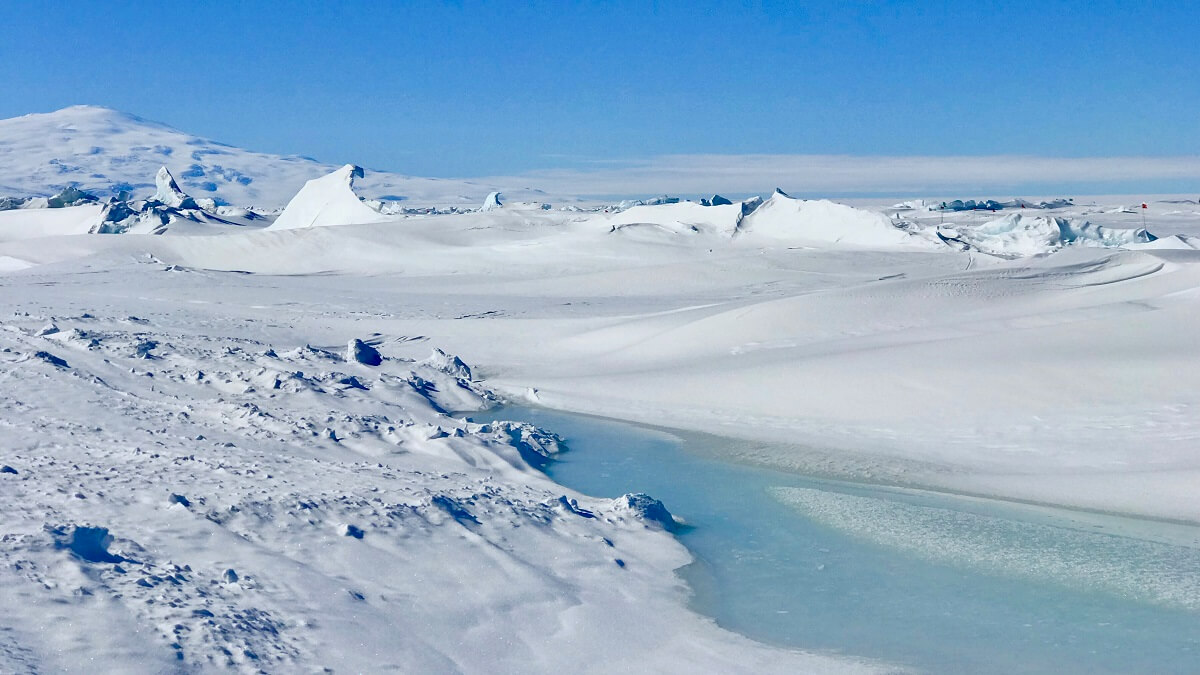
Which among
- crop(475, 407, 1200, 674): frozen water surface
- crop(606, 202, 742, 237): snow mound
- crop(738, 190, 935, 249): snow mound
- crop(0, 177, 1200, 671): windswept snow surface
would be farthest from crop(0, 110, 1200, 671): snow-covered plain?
crop(606, 202, 742, 237): snow mound

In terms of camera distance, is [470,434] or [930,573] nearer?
[930,573]

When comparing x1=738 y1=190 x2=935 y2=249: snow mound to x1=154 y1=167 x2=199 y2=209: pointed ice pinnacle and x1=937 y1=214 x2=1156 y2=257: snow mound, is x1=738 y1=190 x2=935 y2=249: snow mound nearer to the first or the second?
x1=937 y1=214 x2=1156 y2=257: snow mound

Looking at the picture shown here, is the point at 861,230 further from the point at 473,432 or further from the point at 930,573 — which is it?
the point at 930,573

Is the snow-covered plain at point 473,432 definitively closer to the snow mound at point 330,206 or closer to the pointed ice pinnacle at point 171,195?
the snow mound at point 330,206

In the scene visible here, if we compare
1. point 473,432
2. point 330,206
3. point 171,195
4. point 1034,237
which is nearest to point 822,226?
point 1034,237

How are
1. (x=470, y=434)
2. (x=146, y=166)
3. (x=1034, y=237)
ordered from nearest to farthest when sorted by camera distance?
1. (x=470, y=434)
2. (x=1034, y=237)
3. (x=146, y=166)

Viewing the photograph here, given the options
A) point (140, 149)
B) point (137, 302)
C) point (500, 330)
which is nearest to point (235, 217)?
point (137, 302)
